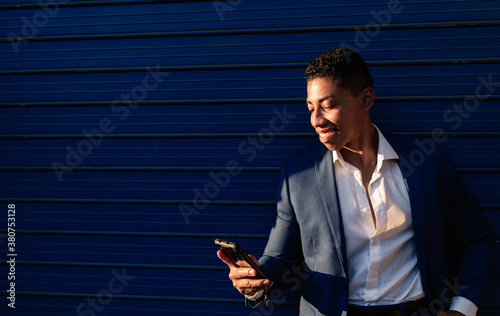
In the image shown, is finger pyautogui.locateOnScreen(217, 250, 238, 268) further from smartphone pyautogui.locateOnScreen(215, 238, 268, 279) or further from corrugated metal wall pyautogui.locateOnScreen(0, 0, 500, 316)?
corrugated metal wall pyautogui.locateOnScreen(0, 0, 500, 316)

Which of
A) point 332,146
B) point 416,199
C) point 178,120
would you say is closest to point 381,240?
point 416,199

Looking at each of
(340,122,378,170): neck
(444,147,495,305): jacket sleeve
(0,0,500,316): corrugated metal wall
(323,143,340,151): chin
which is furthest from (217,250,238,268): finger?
(444,147,495,305): jacket sleeve

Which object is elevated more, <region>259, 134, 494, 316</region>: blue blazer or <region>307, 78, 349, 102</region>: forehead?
<region>307, 78, 349, 102</region>: forehead

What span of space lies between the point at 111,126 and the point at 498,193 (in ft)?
9.50

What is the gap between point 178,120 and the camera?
133 inches

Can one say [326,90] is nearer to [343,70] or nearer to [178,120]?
[343,70]

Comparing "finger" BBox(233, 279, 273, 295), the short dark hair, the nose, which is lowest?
"finger" BBox(233, 279, 273, 295)

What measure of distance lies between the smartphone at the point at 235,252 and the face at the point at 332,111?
855 millimetres

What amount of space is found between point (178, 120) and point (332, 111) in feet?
4.13

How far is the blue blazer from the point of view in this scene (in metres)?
2.75

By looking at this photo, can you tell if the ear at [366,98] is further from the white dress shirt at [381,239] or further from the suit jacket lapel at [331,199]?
the suit jacket lapel at [331,199]

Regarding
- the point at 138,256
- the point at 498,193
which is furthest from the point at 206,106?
the point at 498,193

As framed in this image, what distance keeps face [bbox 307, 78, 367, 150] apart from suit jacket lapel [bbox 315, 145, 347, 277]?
0.51 ft

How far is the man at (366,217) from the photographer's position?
2.71 meters
